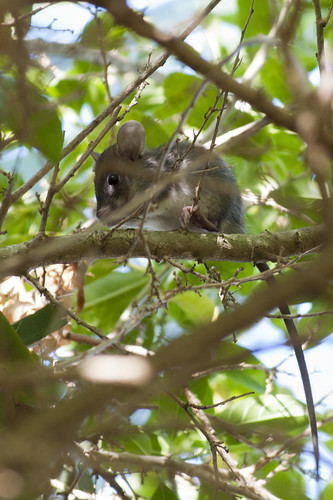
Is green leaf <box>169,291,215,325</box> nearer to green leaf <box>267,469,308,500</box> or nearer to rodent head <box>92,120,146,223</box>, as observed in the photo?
rodent head <box>92,120,146,223</box>

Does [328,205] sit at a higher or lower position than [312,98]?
lower

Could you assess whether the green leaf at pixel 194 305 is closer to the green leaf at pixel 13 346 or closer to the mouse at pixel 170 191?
the mouse at pixel 170 191

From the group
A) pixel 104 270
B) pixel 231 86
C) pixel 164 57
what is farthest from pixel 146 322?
pixel 231 86

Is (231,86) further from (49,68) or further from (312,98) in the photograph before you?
(49,68)

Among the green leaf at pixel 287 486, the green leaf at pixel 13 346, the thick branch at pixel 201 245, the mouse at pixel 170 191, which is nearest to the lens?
the green leaf at pixel 287 486

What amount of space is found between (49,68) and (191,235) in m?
1.09

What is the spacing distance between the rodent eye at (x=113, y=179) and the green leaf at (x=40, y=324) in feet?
5.16

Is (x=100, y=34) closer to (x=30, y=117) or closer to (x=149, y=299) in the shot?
(x=30, y=117)

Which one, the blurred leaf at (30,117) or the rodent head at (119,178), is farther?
the rodent head at (119,178)

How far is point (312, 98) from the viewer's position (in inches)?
37.3

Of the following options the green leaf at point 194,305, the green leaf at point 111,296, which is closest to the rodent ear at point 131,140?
the green leaf at point 111,296

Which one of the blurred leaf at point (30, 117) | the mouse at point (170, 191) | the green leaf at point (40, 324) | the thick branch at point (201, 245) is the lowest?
the green leaf at point (40, 324)

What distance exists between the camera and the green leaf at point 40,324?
231cm

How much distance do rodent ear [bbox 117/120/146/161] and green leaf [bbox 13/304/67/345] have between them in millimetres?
1511
